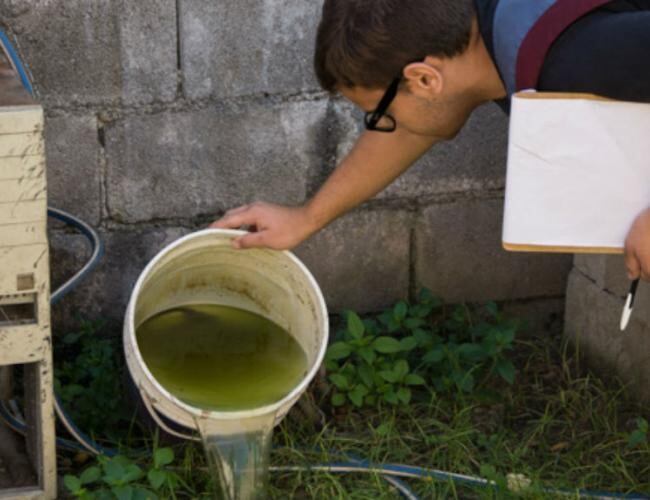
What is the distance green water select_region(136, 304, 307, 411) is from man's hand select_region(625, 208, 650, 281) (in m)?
0.93

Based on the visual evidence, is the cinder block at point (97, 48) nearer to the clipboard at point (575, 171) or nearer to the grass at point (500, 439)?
the grass at point (500, 439)

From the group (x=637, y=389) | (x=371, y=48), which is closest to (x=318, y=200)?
(x=371, y=48)

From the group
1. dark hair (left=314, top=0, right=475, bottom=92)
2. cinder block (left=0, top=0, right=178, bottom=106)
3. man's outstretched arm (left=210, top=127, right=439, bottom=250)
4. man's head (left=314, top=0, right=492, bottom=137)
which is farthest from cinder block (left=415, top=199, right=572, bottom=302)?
dark hair (left=314, top=0, right=475, bottom=92)

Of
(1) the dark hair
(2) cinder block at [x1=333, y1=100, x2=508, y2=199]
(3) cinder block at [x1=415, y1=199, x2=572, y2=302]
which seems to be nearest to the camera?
(1) the dark hair

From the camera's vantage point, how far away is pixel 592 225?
8.00 feet

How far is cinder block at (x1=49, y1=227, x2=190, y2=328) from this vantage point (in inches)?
138

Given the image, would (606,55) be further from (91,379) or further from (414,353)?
(91,379)

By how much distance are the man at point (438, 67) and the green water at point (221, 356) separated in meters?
0.34

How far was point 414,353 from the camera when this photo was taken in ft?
12.1

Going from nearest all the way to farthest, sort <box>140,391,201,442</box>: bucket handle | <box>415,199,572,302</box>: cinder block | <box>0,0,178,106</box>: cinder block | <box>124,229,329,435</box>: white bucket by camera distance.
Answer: <box>124,229,329,435</box>: white bucket < <box>140,391,201,442</box>: bucket handle < <box>0,0,178,106</box>: cinder block < <box>415,199,572,302</box>: cinder block

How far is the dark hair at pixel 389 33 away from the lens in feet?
8.36

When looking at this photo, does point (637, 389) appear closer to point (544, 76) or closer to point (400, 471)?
point (400, 471)

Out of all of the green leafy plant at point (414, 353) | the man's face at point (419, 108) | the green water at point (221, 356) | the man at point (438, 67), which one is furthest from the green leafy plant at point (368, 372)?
the man's face at point (419, 108)

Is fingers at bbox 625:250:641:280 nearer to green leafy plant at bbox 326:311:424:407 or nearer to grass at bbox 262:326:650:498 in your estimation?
grass at bbox 262:326:650:498
